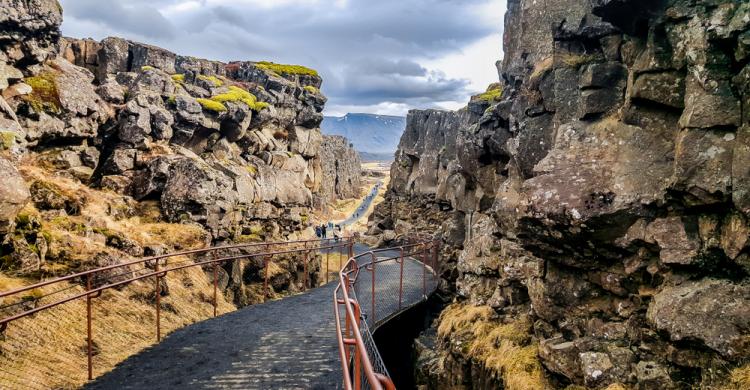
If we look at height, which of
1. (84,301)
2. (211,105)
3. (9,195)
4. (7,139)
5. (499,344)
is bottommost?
(499,344)

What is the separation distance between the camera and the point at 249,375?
8.55m

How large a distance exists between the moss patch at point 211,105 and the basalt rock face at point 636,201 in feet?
67.4

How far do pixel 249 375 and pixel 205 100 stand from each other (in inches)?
931

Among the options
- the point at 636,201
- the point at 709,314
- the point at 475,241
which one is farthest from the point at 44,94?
the point at 709,314

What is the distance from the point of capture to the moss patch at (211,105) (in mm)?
27814

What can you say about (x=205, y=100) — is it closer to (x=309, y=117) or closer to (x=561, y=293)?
(x=309, y=117)

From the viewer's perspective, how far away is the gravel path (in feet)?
26.9

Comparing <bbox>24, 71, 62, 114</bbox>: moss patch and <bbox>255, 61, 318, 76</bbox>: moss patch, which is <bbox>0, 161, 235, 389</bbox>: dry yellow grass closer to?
<bbox>24, 71, 62, 114</bbox>: moss patch

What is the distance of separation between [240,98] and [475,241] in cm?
2149

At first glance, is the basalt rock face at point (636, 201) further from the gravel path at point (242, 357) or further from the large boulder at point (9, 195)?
the large boulder at point (9, 195)

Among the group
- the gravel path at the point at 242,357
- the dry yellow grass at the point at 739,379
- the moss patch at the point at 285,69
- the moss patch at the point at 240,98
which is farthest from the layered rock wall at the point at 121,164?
the dry yellow grass at the point at 739,379

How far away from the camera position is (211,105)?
27.9 meters

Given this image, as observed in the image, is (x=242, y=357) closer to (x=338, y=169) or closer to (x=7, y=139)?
(x=7, y=139)

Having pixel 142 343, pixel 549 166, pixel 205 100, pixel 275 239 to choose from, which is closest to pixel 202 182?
pixel 275 239
